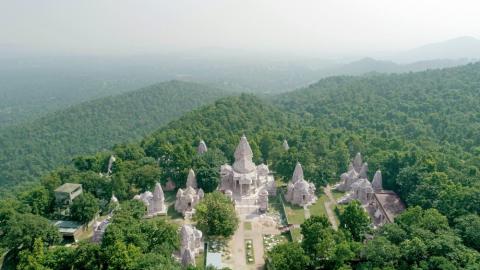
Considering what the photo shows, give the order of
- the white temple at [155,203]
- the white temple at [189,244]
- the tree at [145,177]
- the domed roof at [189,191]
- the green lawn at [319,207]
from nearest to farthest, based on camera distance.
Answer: the white temple at [189,244] < the white temple at [155,203] < the green lawn at [319,207] < the domed roof at [189,191] < the tree at [145,177]

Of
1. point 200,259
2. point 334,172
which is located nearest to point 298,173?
point 334,172

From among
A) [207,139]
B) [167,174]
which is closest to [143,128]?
[207,139]

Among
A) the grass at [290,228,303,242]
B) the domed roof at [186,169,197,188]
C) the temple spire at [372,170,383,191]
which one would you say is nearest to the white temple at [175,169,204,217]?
the domed roof at [186,169,197,188]

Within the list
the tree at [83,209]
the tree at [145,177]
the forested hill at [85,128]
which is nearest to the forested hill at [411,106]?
the tree at [145,177]

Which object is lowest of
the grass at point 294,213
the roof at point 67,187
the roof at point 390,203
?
the grass at point 294,213

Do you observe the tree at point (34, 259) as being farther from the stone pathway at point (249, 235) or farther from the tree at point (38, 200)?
the stone pathway at point (249, 235)

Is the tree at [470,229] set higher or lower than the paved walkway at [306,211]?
higher

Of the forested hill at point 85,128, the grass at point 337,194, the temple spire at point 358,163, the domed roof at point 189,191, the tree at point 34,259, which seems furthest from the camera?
the forested hill at point 85,128

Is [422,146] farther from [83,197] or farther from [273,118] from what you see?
[83,197]
